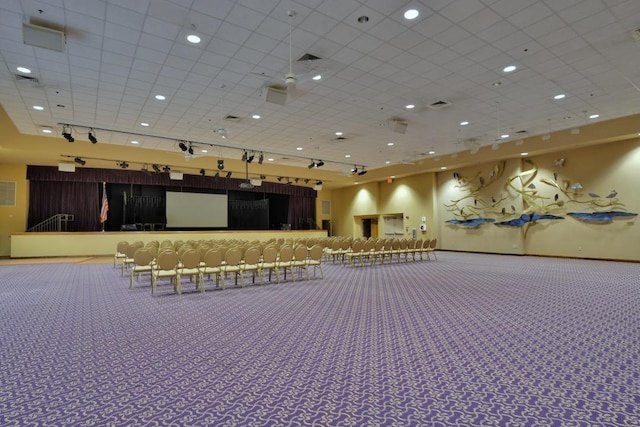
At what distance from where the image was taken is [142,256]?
7.42 meters

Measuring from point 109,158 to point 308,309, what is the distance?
12.3m

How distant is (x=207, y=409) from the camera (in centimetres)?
243

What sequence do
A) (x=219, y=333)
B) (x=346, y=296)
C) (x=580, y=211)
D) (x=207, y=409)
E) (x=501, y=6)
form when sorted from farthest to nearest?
(x=580, y=211) → (x=346, y=296) → (x=501, y=6) → (x=219, y=333) → (x=207, y=409)

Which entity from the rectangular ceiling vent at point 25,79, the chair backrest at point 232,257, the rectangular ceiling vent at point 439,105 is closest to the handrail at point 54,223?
the rectangular ceiling vent at point 25,79

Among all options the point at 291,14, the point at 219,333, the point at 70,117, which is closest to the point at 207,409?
the point at 219,333

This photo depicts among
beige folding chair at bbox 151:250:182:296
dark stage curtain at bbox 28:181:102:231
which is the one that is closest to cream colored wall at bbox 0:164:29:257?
dark stage curtain at bbox 28:181:102:231

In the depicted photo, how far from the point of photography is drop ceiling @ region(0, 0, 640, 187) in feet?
16.9

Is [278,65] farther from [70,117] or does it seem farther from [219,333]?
[70,117]

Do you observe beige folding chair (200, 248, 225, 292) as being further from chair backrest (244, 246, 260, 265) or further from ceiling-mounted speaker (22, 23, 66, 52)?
ceiling-mounted speaker (22, 23, 66, 52)

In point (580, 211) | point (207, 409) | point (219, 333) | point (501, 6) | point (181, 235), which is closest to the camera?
point (207, 409)

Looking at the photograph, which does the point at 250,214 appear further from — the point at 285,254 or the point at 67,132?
the point at 285,254

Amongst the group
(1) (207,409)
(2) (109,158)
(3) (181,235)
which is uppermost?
(2) (109,158)

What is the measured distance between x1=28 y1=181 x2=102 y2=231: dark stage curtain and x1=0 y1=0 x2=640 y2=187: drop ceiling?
5877 millimetres

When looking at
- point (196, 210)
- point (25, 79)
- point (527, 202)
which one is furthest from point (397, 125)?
point (196, 210)
